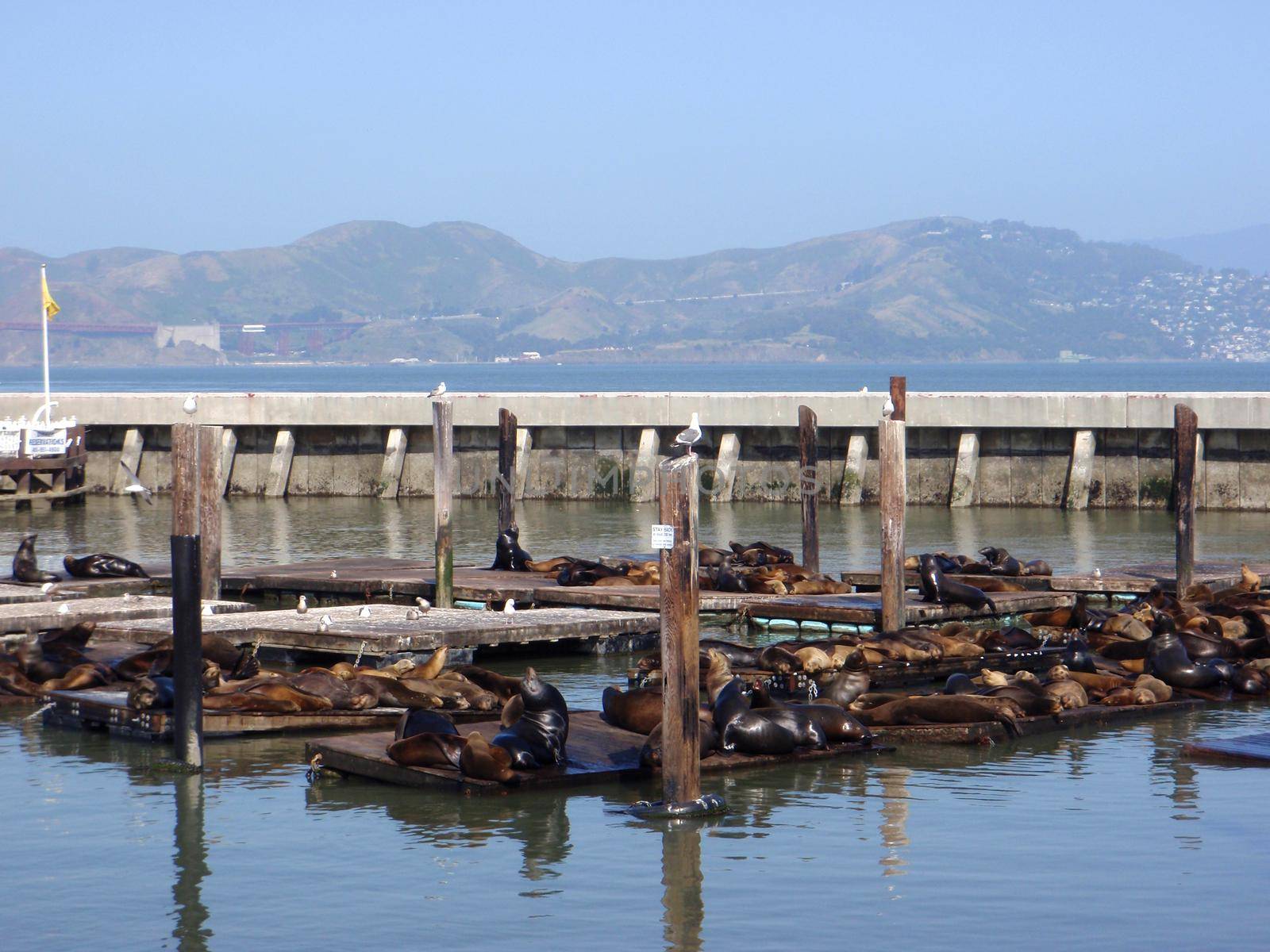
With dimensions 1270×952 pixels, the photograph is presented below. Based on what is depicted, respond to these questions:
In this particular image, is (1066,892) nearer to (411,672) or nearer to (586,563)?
(411,672)

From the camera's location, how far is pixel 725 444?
33.0 meters

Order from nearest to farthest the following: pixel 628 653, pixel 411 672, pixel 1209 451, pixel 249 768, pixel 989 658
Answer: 1. pixel 249 768
2. pixel 411 672
3. pixel 989 658
4. pixel 628 653
5. pixel 1209 451

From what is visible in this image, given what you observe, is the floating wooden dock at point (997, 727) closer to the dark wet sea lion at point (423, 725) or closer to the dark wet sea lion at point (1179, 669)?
the dark wet sea lion at point (1179, 669)

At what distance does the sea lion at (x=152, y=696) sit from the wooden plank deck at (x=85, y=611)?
3.35 metres

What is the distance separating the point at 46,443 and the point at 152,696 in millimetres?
22719

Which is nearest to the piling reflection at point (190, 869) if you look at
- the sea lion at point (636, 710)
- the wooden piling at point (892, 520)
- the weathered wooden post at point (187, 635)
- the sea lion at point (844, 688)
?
the weathered wooden post at point (187, 635)

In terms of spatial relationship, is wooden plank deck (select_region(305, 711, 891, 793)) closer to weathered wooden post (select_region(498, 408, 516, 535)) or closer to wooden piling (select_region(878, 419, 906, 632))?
wooden piling (select_region(878, 419, 906, 632))

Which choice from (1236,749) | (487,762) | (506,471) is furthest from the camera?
(506,471)

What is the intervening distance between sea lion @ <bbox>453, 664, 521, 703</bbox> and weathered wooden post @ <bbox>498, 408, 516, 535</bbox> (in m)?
7.68

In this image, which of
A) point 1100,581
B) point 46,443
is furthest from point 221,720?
point 46,443

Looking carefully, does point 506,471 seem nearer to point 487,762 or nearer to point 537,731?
point 537,731

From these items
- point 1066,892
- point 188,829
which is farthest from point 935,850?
point 188,829

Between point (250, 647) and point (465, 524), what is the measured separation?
14.0 meters

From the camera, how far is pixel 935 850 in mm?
9742
